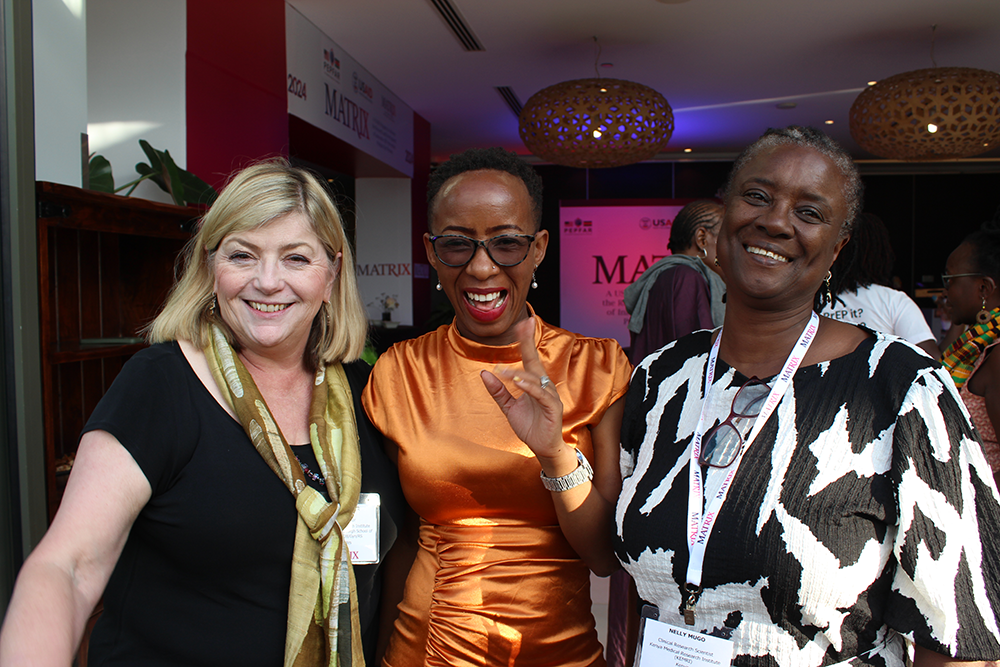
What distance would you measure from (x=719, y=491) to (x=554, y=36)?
478 centimetres

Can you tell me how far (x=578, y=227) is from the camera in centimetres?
977

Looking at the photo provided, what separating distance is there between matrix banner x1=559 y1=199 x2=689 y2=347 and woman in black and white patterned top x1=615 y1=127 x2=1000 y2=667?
27.0 ft

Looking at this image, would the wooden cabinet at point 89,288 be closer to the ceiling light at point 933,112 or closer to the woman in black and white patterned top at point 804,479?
the woman in black and white patterned top at point 804,479

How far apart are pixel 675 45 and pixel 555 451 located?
5036 millimetres

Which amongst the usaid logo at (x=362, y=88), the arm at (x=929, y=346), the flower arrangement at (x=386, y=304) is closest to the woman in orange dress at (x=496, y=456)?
the arm at (x=929, y=346)

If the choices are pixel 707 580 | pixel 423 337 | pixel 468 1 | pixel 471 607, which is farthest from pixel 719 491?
A: pixel 468 1

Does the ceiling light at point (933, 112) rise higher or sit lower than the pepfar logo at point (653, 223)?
higher

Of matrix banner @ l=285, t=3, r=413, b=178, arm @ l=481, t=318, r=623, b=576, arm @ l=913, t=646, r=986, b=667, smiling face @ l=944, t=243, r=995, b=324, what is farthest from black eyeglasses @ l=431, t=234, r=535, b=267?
matrix banner @ l=285, t=3, r=413, b=178

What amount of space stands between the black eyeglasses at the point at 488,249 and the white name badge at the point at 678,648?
0.78 metres

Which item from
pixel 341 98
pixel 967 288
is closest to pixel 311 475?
pixel 967 288

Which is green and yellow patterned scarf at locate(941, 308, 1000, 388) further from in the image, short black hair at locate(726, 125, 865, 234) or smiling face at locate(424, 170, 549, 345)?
smiling face at locate(424, 170, 549, 345)

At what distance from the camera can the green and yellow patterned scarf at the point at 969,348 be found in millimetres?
2234

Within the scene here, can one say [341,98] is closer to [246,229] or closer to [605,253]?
[246,229]

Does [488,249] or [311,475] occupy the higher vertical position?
[488,249]
